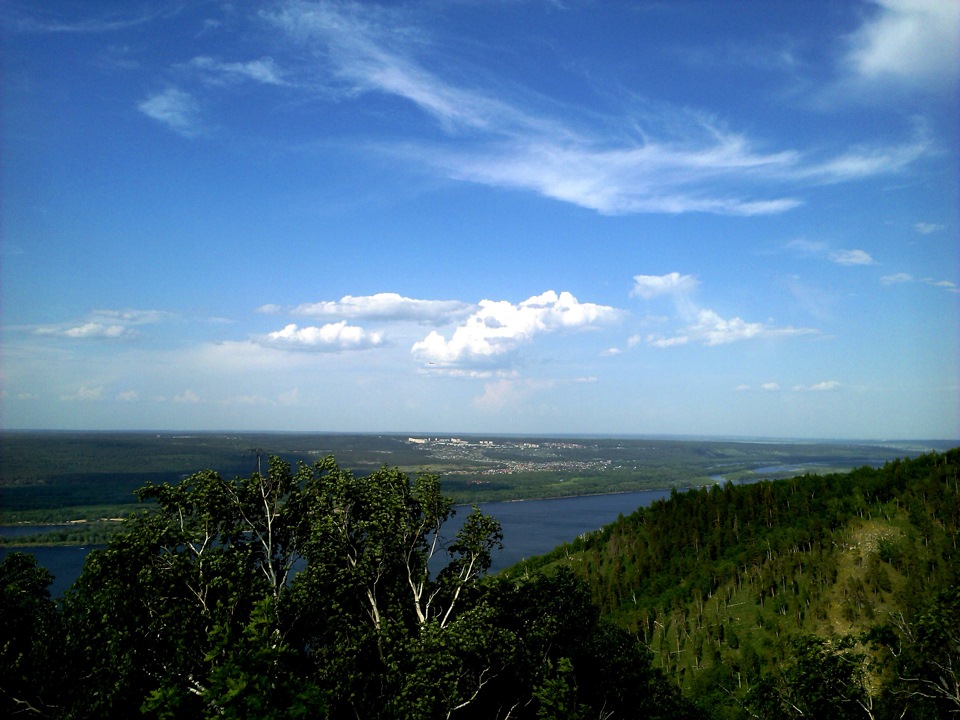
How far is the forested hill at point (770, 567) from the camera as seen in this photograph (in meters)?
63.1

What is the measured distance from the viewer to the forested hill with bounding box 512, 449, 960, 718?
63094 mm

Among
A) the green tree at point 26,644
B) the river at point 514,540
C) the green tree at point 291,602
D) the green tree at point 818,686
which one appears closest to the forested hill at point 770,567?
the green tree at point 818,686

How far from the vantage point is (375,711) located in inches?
737

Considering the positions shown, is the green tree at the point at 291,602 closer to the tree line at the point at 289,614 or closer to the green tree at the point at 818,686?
the tree line at the point at 289,614

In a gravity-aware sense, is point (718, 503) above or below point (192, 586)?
below

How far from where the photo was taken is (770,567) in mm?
77812

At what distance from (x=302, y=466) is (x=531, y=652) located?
1036 centimetres

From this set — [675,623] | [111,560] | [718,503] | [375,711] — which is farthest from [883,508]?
[111,560]

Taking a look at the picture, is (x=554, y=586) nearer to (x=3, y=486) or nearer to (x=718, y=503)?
(x=718, y=503)

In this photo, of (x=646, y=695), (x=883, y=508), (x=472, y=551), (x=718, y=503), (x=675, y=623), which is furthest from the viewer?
(x=718, y=503)

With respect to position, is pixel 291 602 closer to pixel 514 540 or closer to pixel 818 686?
pixel 818 686

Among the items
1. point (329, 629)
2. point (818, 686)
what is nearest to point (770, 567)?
point (818, 686)

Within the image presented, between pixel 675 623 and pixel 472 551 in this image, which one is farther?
pixel 675 623

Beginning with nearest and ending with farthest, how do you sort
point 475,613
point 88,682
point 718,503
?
point 88,682, point 475,613, point 718,503
